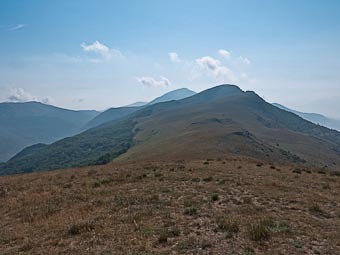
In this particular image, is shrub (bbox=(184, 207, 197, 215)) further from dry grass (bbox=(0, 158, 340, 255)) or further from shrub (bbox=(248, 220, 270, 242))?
shrub (bbox=(248, 220, 270, 242))

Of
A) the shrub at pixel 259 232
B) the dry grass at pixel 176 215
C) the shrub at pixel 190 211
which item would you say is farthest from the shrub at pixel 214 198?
the shrub at pixel 259 232

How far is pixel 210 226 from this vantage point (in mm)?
13852

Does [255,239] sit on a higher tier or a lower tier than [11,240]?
higher

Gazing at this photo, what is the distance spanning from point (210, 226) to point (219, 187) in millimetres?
7342

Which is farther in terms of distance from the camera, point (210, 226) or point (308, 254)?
point (210, 226)

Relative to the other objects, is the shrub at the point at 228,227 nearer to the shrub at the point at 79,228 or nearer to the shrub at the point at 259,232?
the shrub at the point at 259,232

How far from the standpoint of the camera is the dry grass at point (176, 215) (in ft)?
39.2

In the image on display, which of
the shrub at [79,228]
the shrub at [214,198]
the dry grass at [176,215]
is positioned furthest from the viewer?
the shrub at [214,198]

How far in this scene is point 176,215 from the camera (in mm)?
15445

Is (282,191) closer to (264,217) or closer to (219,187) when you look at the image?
(219,187)

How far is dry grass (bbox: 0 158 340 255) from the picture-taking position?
39.2ft

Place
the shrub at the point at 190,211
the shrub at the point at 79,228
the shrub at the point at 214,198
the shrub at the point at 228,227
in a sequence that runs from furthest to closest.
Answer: the shrub at the point at 214,198, the shrub at the point at 190,211, the shrub at the point at 79,228, the shrub at the point at 228,227

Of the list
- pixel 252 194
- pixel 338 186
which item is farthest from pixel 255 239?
pixel 338 186

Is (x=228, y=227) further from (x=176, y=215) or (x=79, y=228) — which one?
(x=79, y=228)
